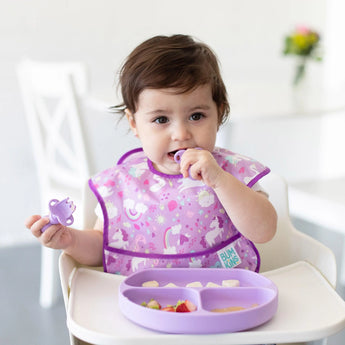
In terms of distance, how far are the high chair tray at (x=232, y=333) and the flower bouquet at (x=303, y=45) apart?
1.46 meters

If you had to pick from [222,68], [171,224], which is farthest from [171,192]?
[222,68]

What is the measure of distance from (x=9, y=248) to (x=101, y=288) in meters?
1.77

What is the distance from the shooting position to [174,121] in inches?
39.8

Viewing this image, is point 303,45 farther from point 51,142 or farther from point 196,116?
point 196,116

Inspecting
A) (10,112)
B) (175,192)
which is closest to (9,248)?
(10,112)

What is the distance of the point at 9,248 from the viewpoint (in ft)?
8.65

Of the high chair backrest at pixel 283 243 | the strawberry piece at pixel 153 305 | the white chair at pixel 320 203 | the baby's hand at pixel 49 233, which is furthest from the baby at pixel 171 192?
the white chair at pixel 320 203

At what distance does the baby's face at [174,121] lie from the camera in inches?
39.4

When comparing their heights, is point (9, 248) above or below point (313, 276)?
below

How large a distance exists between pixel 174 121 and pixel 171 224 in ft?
0.64

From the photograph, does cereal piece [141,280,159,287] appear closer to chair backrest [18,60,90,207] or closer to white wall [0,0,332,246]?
chair backrest [18,60,90,207]

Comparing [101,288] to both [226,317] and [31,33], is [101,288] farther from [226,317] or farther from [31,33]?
[31,33]

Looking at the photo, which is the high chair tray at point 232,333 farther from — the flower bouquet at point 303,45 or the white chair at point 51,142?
the flower bouquet at point 303,45

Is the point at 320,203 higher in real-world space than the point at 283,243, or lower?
lower
